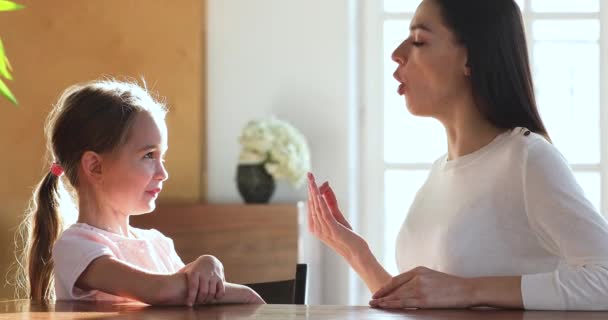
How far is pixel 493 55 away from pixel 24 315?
35.3 inches

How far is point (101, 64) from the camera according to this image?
499cm

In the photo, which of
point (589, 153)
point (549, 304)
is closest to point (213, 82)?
point (589, 153)

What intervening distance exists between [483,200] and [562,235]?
21cm

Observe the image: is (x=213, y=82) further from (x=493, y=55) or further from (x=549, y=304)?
(x=549, y=304)

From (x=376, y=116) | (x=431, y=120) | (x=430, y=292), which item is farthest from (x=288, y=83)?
(x=430, y=292)

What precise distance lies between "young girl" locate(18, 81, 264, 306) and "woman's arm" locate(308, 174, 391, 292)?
29 centimetres

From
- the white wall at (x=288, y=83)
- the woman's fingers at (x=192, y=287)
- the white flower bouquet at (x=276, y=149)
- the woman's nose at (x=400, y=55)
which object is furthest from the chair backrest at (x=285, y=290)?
the white wall at (x=288, y=83)

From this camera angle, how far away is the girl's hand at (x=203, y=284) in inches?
64.7

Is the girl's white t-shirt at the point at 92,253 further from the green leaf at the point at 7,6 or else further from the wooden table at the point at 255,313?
the green leaf at the point at 7,6

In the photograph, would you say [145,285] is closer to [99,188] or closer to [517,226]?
[99,188]

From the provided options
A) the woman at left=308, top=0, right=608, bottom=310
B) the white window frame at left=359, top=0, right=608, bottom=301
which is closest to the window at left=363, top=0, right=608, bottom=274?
the white window frame at left=359, top=0, right=608, bottom=301

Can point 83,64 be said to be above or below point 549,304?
above

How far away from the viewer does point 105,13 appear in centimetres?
499

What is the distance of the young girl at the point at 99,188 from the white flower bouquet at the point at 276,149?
2.50 meters
